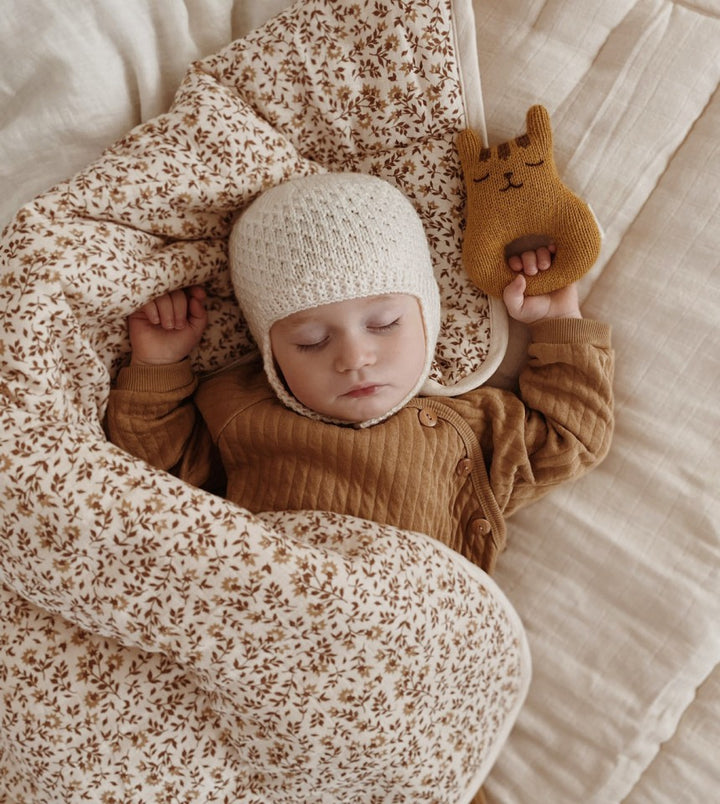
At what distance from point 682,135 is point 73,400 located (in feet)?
3.16

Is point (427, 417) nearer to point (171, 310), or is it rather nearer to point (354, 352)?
point (354, 352)

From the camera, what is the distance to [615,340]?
1.15 metres

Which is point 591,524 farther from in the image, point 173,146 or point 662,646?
point 173,146

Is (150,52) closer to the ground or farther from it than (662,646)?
farther from it

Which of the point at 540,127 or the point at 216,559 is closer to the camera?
the point at 216,559

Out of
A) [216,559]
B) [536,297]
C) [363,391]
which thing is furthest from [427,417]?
[216,559]

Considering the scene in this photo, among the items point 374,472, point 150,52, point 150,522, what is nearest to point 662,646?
point 374,472

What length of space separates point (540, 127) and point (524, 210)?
0.12 m

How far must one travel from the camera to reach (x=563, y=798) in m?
1.10

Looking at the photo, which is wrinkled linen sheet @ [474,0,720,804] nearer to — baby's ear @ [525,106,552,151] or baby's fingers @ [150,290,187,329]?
baby's ear @ [525,106,552,151]

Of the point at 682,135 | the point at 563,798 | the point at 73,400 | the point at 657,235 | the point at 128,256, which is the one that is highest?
the point at 682,135

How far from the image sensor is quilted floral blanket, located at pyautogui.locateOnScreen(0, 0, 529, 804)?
932 millimetres

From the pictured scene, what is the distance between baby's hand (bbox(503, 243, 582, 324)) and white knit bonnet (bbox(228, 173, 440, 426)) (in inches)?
5.0

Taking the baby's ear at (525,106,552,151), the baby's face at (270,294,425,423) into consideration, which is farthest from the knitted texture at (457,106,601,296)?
the baby's face at (270,294,425,423)
